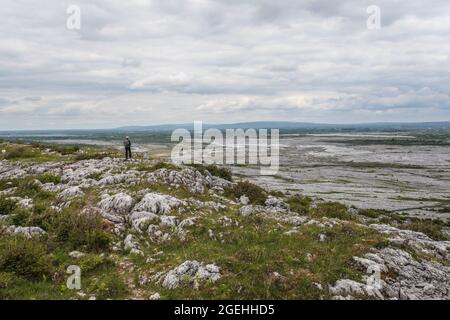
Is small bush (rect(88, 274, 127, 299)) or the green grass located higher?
the green grass

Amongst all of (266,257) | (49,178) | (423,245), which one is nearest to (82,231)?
(266,257)

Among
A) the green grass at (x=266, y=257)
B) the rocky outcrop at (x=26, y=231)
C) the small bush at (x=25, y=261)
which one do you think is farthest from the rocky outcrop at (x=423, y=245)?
the rocky outcrop at (x=26, y=231)

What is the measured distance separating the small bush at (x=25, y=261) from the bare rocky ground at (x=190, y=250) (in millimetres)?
39

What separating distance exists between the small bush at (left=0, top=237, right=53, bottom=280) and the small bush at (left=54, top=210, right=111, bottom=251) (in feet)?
6.75

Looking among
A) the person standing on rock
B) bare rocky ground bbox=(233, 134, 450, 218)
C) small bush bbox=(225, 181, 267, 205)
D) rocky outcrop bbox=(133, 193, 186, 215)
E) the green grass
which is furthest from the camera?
bare rocky ground bbox=(233, 134, 450, 218)

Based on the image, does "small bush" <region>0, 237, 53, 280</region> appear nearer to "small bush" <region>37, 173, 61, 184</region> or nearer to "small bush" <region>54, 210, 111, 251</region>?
"small bush" <region>54, 210, 111, 251</region>

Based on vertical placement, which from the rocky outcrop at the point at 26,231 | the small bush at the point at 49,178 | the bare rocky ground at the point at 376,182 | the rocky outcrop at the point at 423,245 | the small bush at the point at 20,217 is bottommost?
the bare rocky ground at the point at 376,182

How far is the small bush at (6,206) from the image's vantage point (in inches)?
861

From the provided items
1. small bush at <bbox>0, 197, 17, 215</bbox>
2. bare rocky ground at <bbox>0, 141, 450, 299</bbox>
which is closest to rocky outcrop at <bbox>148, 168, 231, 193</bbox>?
bare rocky ground at <bbox>0, 141, 450, 299</bbox>

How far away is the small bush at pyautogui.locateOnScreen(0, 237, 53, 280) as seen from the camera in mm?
14547

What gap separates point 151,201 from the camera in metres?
21.8

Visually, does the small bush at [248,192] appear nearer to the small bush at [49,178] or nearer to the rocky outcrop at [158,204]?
the rocky outcrop at [158,204]

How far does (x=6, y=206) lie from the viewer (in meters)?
22.2
